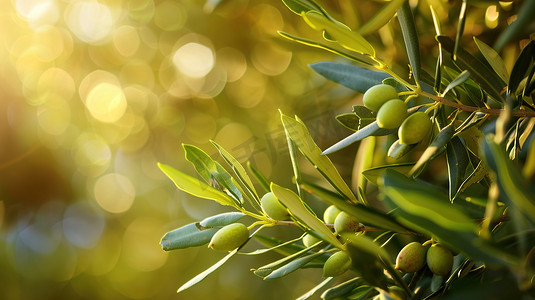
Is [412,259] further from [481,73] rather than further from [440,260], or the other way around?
[481,73]

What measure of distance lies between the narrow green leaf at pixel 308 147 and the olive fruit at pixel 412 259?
8 centimetres

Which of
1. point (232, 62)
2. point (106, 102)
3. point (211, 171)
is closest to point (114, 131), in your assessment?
point (106, 102)

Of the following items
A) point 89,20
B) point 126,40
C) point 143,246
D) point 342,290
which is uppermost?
point 89,20

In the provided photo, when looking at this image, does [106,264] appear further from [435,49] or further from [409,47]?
[409,47]

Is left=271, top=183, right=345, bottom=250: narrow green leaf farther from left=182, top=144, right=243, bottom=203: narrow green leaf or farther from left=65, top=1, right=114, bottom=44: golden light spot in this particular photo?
left=65, top=1, right=114, bottom=44: golden light spot

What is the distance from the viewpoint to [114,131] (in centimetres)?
160

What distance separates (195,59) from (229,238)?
1106 millimetres

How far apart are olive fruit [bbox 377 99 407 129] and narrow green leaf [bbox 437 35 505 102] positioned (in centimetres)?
7

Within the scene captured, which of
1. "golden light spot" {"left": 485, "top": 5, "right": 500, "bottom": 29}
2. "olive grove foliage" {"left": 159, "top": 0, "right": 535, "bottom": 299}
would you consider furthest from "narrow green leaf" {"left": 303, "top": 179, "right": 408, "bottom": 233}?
"golden light spot" {"left": 485, "top": 5, "right": 500, "bottom": 29}

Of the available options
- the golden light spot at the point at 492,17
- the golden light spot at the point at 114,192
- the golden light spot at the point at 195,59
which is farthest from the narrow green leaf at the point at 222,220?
the golden light spot at the point at 114,192

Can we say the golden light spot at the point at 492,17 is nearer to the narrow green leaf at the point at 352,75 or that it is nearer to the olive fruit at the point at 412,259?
the narrow green leaf at the point at 352,75

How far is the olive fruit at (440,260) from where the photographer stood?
0.43m

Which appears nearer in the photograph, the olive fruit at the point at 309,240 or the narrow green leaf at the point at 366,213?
the narrow green leaf at the point at 366,213

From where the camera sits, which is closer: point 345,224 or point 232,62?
point 345,224
